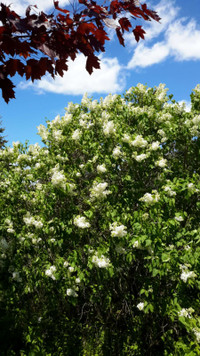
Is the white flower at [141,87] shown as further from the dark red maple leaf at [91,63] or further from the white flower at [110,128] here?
the dark red maple leaf at [91,63]

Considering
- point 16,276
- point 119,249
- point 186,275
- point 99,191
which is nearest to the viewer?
point 186,275

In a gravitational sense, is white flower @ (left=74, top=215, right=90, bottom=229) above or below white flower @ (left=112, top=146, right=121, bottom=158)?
below

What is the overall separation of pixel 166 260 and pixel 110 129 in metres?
2.45

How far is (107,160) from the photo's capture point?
429 cm

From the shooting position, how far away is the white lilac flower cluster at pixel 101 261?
10.4ft

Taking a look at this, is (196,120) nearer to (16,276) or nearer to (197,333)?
(197,333)

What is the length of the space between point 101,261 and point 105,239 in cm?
100

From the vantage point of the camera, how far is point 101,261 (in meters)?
3.20

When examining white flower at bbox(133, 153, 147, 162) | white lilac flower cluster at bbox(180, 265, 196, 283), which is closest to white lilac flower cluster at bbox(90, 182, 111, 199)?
white flower at bbox(133, 153, 147, 162)

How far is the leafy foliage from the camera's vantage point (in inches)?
132

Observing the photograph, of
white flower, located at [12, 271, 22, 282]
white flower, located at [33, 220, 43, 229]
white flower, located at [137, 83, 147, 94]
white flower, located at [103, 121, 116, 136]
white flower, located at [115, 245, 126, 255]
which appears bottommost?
white flower, located at [12, 271, 22, 282]

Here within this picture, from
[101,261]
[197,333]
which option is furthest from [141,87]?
[197,333]

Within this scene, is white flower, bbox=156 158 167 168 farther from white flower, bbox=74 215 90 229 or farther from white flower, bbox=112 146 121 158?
white flower, bbox=74 215 90 229

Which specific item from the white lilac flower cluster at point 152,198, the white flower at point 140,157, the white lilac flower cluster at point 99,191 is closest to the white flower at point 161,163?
the white flower at point 140,157
